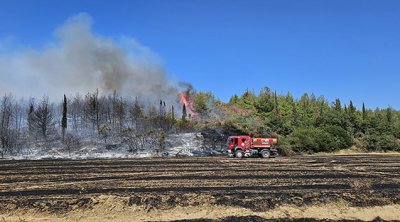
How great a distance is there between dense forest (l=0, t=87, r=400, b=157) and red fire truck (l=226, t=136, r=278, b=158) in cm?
744

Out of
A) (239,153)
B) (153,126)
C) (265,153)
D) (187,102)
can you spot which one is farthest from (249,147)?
(187,102)

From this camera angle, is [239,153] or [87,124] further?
[87,124]

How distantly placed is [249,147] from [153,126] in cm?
1660

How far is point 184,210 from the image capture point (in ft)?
44.0

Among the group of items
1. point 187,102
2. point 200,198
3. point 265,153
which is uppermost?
point 187,102

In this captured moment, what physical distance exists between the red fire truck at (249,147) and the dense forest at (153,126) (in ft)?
24.4

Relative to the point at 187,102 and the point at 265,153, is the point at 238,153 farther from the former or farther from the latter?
the point at 187,102

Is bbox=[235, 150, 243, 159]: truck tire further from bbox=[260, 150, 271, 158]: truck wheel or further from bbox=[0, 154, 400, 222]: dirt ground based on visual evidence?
bbox=[0, 154, 400, 222]: dirt ground

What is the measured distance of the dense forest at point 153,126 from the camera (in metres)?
44.4

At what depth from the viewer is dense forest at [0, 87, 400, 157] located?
44.4 metres

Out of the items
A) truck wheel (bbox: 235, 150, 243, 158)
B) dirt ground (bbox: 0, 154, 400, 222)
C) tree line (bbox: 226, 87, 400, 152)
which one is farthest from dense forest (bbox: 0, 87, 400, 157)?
dirt ground (bbox: 0, 154, 400, 222)

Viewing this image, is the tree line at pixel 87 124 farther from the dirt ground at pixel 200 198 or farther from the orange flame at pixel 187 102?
the dirt ground at pixel 200 198

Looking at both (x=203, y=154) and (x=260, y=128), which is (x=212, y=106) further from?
(x=203, y=154)

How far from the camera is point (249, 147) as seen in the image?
36625 mm
